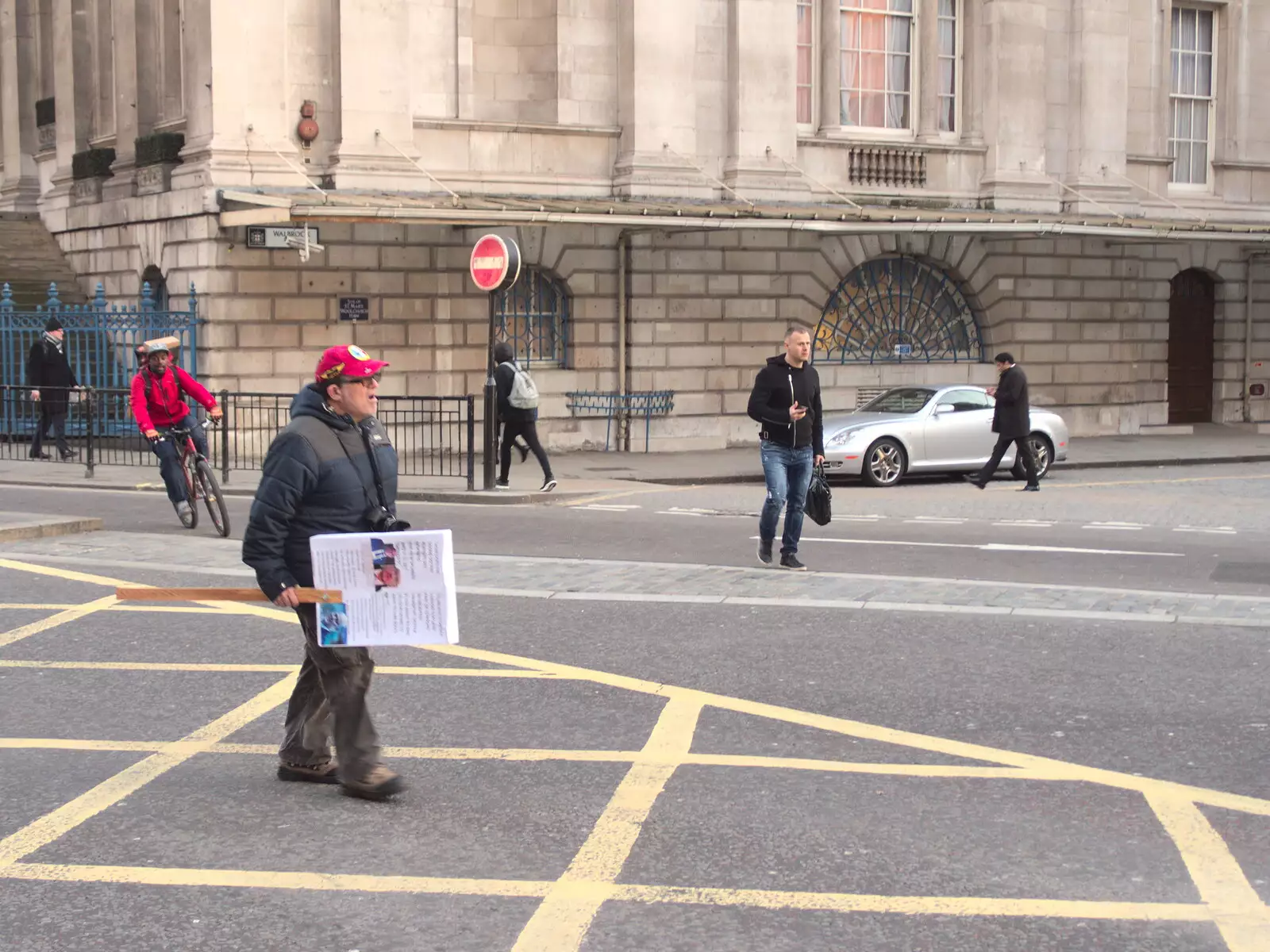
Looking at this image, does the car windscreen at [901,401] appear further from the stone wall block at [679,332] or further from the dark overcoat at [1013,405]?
the stone wall block at [679,332]

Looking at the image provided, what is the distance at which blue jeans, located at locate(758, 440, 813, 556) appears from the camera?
12688 mm

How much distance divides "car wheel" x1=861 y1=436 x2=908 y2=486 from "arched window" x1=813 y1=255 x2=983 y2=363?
7.17m

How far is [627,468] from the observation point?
949 inches

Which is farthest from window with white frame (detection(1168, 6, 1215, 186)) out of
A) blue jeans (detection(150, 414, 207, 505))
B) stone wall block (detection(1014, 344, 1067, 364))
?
blue jeans (detection(150, 414, 207, 505))

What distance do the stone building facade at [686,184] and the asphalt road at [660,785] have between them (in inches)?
524

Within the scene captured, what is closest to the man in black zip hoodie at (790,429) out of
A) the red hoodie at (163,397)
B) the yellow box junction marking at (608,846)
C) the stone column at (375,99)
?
the yellow box junction marking at (608,846)

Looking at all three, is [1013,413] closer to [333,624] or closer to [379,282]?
[379,282]

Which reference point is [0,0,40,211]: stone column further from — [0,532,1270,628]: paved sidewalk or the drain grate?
the drain grate

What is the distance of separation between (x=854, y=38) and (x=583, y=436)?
29.5 ft

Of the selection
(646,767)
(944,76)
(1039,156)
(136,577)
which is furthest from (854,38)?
(646,767)

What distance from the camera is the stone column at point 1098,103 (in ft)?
102

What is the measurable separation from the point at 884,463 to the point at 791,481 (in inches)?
351

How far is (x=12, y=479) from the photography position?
66.9 feet

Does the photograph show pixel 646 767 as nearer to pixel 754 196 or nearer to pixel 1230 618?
pixel 1230 618
